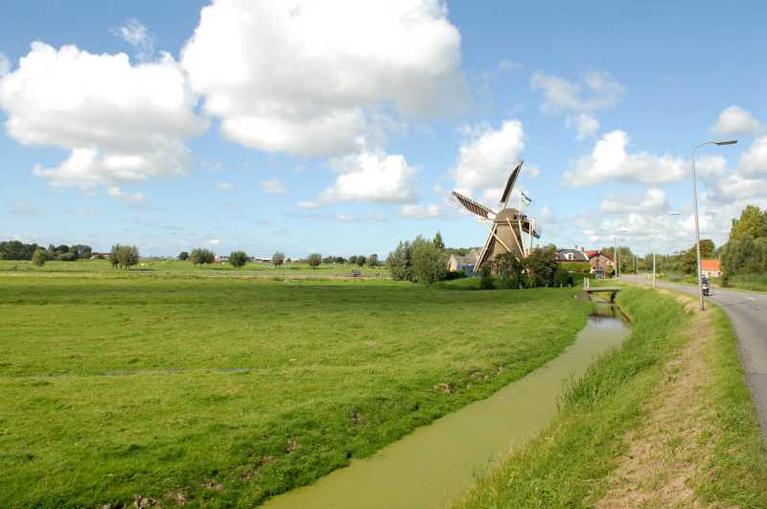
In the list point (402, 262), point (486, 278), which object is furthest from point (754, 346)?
point (402, 262)

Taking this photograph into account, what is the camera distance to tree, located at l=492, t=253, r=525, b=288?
73.8m

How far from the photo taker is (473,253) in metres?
148

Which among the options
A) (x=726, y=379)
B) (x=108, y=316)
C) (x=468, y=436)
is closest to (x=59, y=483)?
(x=468, y=436)

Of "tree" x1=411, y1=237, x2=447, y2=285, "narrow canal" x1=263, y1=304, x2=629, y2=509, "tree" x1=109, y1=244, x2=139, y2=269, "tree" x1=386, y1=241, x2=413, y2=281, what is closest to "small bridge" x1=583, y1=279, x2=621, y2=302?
"tree" x1=411, y1=237, x2=447, y2=285

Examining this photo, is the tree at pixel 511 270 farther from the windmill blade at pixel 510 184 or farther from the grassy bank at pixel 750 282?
the grassy bank at pixel 750 282

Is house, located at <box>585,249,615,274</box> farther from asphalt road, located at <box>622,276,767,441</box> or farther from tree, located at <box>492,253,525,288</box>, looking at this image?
asphalt road, located at <box>622,276,767,441</box>

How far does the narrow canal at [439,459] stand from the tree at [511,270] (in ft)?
180

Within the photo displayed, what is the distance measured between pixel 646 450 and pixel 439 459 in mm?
4818

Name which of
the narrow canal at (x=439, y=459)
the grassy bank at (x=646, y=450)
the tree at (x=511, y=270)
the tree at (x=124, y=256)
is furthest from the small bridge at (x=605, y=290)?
the tree at (x=124, y=256)

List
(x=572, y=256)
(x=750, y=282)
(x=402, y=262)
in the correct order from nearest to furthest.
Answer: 1. (x=750, y=282)
2. (x=402, y=262)
3. (x=572, y=256)

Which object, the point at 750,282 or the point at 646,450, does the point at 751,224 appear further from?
the point at 646,450

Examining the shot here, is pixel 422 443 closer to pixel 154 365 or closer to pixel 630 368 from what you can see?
pixel 630 368

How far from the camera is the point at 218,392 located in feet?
→ 52.5

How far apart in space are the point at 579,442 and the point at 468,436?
417 centimetres
